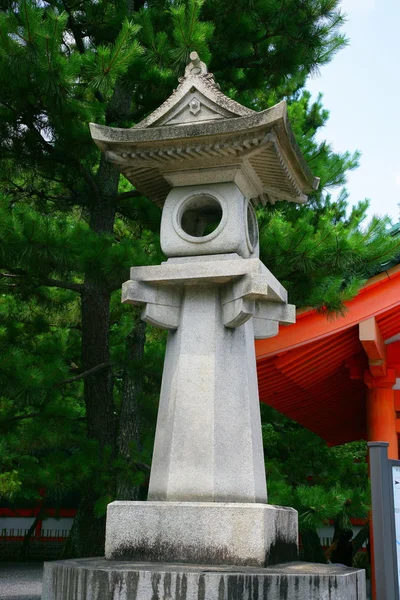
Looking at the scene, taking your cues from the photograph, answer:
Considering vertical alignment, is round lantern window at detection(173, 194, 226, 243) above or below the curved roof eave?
above

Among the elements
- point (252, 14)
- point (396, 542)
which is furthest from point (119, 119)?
point (396, 542)

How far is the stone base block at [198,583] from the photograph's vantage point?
3277 millimetres

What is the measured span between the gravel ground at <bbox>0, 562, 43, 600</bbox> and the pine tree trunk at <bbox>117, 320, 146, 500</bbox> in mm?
2500

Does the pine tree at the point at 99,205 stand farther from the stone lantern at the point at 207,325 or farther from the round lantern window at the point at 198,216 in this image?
the stone lantern at the point at 207,325

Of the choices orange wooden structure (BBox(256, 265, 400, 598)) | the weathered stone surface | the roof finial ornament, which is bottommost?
orange wooden structure (BBox(256, 265, 400, 598))

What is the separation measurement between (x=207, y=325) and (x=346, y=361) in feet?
9.60

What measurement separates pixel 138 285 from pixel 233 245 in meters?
0.64

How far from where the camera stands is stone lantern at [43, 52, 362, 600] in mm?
3805

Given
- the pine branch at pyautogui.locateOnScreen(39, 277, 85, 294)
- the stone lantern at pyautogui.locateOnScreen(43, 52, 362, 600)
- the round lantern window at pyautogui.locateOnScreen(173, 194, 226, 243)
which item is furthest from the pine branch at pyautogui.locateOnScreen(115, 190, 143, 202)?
the stone lantern at pyautogui.locateOnScreen(43, 52, 362, 600)

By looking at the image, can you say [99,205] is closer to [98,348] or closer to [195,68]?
[98,348]

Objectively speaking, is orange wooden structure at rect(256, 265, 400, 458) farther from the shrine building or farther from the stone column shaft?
the stone column shaft

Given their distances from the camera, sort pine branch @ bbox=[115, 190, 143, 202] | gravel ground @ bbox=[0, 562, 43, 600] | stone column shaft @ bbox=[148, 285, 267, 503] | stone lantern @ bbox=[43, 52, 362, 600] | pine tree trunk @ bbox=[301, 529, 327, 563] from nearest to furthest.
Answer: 1. stone lantern @ bbox=[43, 52, 362, 600]
2. stone column shaft @ bbox=[148, 285, 267, 503]
3. pine branch @ bbox=[115, 190, 143, 202]
4. gravel ground @ bbox=[0, 562, 43, 600]
5. pine tree trunk @ bbox=[301, 529, 327, 563]

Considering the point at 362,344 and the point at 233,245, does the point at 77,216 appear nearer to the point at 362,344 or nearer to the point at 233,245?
the point at 362,344

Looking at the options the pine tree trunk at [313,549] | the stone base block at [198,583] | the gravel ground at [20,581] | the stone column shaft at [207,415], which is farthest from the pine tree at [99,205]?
the pine tree trunk at [313,549]
